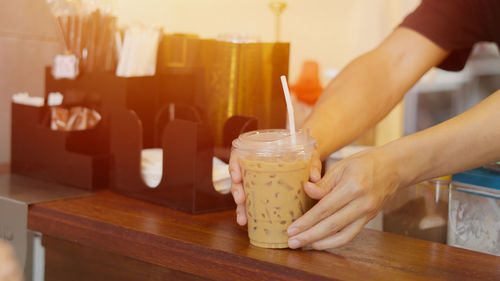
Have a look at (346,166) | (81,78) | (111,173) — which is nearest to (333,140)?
(346,166)

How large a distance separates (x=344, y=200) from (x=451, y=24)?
84 centimetres

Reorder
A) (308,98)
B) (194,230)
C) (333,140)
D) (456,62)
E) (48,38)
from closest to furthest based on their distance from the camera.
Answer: (194,230), (333,140), (456,62), (48,38), (308,98)

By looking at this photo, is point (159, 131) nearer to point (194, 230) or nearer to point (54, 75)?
point (54, 75)

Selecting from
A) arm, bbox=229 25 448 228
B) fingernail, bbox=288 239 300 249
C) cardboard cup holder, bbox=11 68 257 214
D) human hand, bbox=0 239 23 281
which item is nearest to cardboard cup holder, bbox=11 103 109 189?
cardboard cup holder, bbox=11 68 257 214

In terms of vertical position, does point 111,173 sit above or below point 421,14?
below

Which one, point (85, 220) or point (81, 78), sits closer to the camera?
point (85, 220)

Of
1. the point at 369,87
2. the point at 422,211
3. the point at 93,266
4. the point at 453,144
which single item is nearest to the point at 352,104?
the point at 369,87

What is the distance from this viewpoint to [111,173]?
1411 millimetres

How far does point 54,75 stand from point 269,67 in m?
0.56

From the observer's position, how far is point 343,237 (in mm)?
983

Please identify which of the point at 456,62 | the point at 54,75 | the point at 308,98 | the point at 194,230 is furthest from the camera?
the point at 308,98

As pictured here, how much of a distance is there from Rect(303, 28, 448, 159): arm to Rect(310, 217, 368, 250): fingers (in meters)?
0.36

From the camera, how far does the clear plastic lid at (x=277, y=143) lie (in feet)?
3.14

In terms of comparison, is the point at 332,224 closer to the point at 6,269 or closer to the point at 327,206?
the point at 327,206
